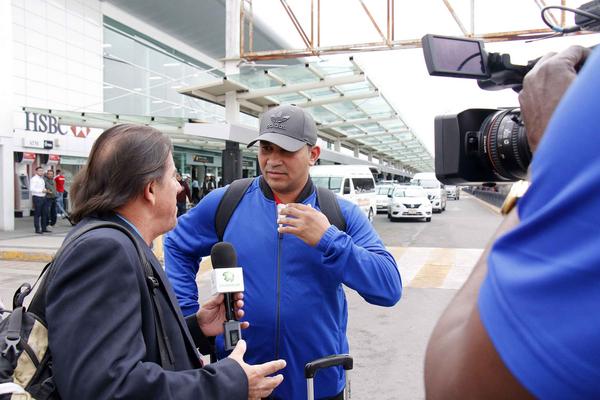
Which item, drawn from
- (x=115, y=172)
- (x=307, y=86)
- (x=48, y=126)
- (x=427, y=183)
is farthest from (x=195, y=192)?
(x=115, y=172)

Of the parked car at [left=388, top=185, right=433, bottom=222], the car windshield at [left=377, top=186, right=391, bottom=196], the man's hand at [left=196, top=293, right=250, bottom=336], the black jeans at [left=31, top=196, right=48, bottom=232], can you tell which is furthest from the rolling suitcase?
the car windshield at [left=377, top=186, right=391, bottom=196]

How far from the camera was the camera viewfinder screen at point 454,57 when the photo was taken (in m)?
1.22

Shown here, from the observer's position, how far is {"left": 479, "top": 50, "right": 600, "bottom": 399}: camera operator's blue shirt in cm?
53

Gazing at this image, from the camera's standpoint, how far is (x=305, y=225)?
6.36 ft

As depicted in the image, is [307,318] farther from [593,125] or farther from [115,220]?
[593,125]

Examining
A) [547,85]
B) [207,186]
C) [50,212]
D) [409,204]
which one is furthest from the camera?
[207,186]

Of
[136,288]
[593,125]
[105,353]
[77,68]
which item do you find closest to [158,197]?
[136,288]

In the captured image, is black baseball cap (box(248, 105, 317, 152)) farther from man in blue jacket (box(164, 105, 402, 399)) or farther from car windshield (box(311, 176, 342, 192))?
car windshield (box(311, 176, 342, 192))

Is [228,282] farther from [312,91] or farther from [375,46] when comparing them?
[312,91]

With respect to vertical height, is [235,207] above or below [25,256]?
above

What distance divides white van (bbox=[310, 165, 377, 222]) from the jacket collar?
13920 mm

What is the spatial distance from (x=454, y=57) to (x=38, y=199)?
14296 mm

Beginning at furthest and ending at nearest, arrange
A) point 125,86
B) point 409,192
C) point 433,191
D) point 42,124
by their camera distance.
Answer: point 433,191 → point 409,192 → point 125,86 → point 42,124

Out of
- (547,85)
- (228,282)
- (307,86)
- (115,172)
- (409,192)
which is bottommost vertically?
(409,192)
